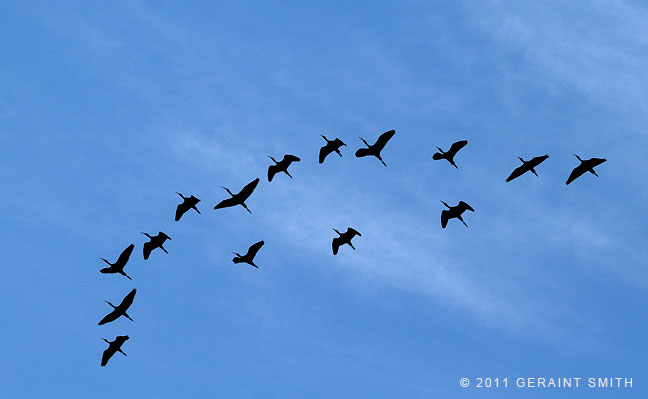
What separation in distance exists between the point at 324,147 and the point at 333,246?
9131mm

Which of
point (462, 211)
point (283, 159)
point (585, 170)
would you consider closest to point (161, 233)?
point (283, 159)

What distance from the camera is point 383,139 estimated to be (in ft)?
249

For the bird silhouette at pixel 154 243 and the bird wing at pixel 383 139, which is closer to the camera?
the bird wing at pixel 383 139

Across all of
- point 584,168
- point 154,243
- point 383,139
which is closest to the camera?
point 584,168

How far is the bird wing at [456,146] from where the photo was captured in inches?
2953

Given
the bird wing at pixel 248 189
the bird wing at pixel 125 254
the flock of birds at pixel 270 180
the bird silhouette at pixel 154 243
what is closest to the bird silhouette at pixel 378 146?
the flock of birds at pixel 270 180

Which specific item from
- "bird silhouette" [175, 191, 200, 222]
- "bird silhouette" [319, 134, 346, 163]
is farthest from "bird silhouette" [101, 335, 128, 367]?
"bird silhouette" [319, 134, 346, 163]

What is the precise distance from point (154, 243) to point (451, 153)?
92.7 feet

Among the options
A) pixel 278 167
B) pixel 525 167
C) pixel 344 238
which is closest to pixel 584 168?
pixel 525 167

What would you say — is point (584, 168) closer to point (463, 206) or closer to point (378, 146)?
point (463, 206)

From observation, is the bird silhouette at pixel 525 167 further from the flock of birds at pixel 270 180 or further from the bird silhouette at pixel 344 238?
the bird silhouette at pixel 344 238

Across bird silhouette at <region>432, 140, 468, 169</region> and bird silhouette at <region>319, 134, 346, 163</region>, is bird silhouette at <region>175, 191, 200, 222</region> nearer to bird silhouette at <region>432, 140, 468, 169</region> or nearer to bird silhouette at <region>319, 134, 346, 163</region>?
bird silhouette at <region>319, 134, 346, 163</region>

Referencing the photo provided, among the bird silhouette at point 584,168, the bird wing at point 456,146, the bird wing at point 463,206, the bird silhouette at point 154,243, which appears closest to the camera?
the bird silhouette at point 584,168

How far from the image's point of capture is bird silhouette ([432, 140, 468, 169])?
75.1m
